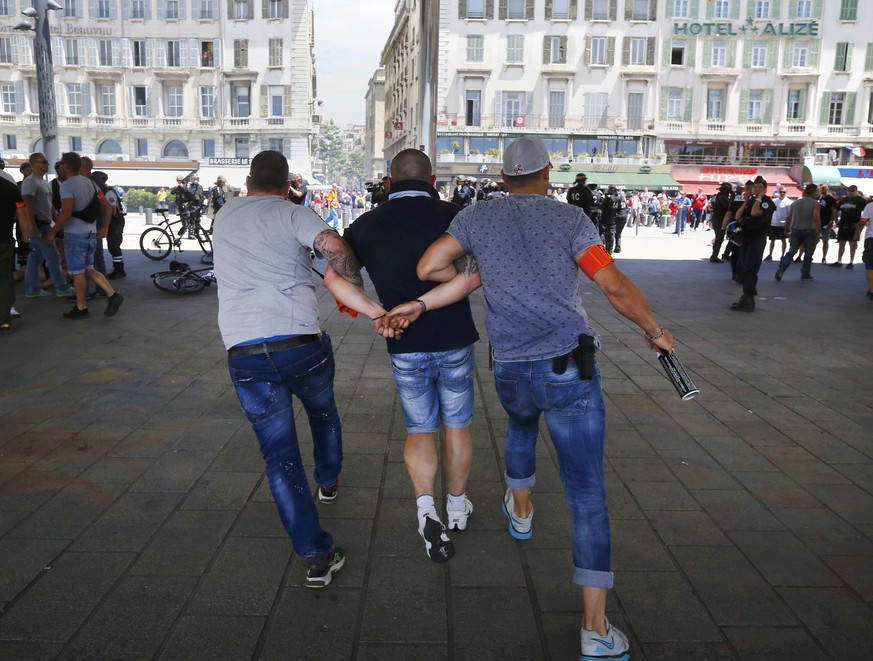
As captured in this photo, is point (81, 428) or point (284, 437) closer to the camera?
point (284, 437)

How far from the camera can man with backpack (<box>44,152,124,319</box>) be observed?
25.8ft

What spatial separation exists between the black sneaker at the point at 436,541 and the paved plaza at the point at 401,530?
0.05m

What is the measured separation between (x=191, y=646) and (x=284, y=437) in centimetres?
76

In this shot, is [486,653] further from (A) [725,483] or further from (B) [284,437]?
(A) [725,483]

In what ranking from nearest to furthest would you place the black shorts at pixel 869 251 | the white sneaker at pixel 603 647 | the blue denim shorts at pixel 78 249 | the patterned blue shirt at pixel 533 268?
1. the white sneaker at pixel 603 647
2. the patterned blue shirt at pixel 533 268
3. the blue denim shorts at pixel 78 249
4. the black shorts at pixel 869 251

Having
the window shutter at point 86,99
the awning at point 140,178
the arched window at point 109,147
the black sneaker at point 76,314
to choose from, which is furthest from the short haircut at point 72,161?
the window shutter at point 86,99

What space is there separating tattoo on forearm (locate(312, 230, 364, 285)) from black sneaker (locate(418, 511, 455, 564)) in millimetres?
985

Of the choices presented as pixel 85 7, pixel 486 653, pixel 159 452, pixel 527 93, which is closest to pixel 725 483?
pixel 486 653

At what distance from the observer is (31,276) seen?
380 inches

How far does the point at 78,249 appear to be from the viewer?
8.08 meters

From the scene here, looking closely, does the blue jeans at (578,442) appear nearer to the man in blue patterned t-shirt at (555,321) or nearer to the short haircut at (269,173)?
the man in blue patterned t-shirt at (555,321)

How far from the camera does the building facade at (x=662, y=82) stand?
45.7 meters

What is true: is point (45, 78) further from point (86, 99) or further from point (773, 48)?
point (773, 48)

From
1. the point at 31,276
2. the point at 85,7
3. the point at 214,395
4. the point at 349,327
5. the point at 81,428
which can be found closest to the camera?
the point at 81,428
